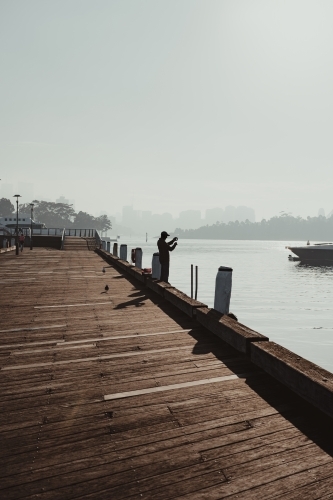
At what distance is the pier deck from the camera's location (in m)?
3.06

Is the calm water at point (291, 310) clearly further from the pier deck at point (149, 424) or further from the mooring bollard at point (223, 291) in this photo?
the pier deck at point (149, 424)

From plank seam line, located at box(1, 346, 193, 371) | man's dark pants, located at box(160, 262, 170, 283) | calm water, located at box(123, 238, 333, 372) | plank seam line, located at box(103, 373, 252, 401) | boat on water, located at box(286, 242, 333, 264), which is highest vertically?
man's dark pants, located at box(160, 262, 170, 283)

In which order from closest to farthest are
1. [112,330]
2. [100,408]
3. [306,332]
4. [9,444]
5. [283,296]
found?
[9,444], [100,408], [112,330], [306,332], [283,296]

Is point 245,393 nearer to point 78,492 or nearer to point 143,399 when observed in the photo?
point 143,399

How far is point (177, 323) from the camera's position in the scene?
858cm

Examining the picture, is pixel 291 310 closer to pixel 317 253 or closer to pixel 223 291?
pixel 223 291

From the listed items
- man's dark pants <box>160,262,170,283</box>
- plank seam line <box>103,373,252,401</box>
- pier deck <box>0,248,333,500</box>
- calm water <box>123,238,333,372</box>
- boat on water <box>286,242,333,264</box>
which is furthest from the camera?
boat on water <box>286,242,333,264</box>

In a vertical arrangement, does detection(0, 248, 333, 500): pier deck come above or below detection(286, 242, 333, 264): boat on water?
above

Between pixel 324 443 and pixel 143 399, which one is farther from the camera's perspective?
pixel 143 399

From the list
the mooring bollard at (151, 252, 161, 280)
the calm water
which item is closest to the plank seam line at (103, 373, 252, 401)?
the mooring bollard at (151, 252, 161, 280)

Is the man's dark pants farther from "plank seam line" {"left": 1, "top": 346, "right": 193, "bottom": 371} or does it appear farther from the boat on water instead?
the boat on water

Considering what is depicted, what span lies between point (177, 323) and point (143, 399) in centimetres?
398

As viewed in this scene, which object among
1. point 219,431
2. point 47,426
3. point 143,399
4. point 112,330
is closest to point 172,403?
point 143,399

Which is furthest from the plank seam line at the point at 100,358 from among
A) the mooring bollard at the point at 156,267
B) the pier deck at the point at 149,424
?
the mooring bollard at the point at 156,267
